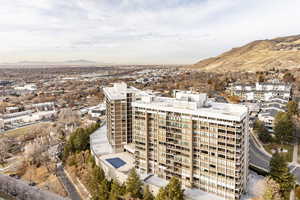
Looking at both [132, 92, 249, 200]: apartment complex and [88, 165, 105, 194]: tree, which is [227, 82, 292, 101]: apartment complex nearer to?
[132, 92, 249, 200]: apartment complex

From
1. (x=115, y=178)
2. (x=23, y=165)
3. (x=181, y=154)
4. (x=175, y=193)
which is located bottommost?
(x=23, y=165)

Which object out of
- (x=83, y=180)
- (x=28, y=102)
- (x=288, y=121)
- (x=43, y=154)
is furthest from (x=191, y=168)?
(x=28, y=102)

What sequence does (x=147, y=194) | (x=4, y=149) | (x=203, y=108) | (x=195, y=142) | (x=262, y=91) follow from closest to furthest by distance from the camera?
(x=147, y=194) → (x=195, y=142) → (x=203, y=108) → (x=4, y=149) → (x=262, y=91)

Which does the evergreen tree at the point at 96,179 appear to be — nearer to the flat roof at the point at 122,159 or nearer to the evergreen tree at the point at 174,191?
the flat roof at the point at 122,159

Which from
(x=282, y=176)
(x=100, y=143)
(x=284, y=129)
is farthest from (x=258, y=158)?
(x=100, y=143)

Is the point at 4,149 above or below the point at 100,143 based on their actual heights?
below

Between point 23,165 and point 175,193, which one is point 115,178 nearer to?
point 175,193

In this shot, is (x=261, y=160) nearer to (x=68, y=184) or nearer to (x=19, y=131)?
(x=68, y=184)
